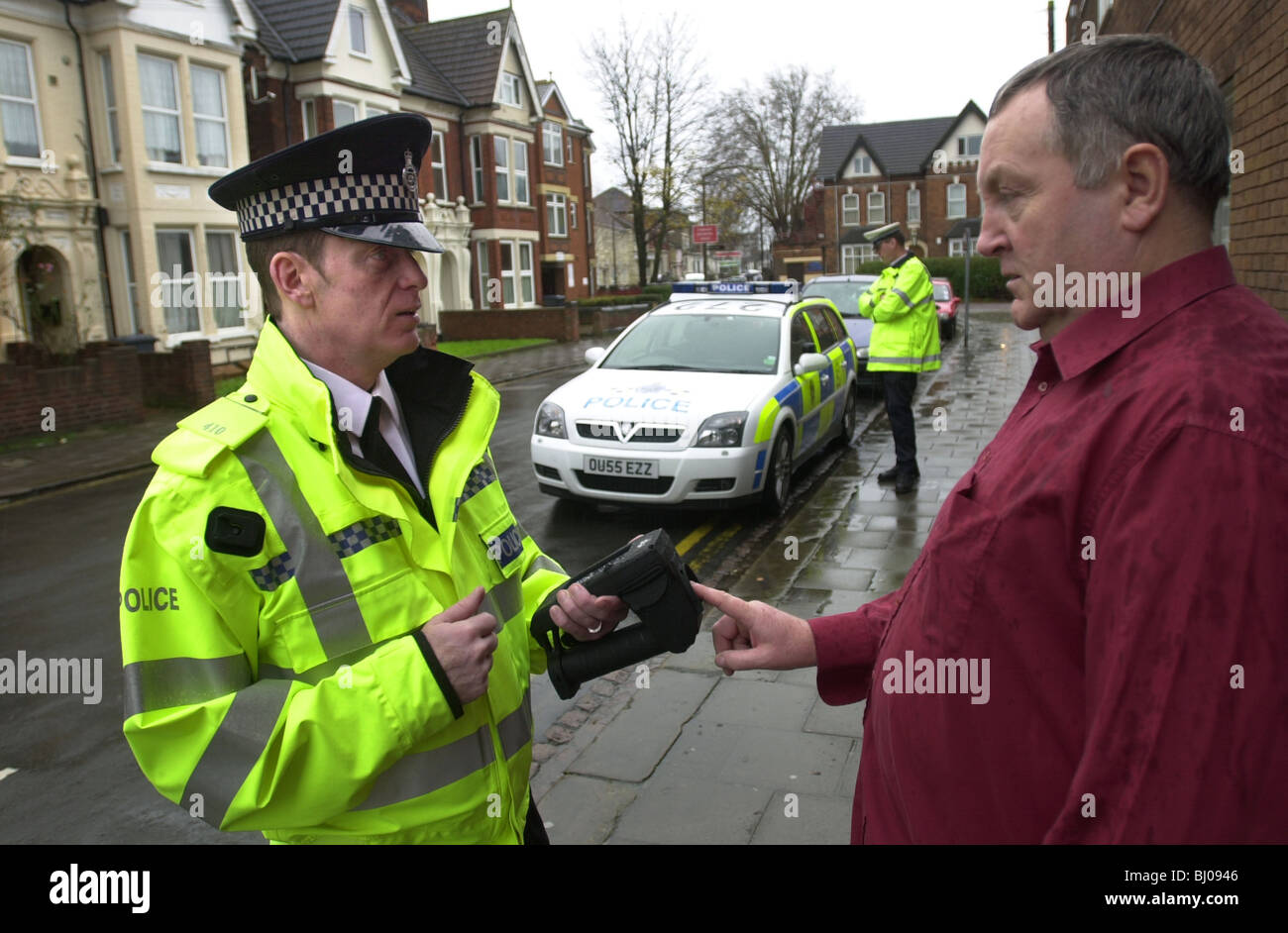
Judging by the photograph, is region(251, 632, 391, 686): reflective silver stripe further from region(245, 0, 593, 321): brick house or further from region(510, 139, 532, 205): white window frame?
region(510, 139, 532, 205): white window frame

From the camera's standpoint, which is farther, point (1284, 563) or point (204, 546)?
point (204, 546)

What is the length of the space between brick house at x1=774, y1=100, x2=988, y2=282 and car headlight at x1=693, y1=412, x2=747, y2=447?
52.5m

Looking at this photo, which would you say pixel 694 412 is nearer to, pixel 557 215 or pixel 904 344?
pixel 904 344

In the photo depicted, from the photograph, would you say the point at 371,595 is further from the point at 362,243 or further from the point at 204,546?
the point at 362,243

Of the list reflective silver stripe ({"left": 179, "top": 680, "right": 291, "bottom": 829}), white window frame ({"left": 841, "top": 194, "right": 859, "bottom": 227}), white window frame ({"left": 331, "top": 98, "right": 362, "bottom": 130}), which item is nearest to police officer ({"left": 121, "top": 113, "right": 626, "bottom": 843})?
reflective silver stripe ({"left": 179, "top": 680, "right": 291, "bottom": 829})

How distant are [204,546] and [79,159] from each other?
21194mm

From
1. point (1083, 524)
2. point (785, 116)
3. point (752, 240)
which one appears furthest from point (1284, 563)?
point (752, 240)

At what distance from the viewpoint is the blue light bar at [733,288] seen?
35.1 ft

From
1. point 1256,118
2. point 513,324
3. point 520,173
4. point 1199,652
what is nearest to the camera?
point 1199,652

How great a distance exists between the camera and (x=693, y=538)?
7.62m

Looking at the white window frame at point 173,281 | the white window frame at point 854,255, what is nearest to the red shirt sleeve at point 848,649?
the white window frame at point 173,281

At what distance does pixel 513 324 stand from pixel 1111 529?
1141 inches

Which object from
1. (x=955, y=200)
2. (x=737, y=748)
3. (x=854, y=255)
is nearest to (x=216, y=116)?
(x=737, y=748)

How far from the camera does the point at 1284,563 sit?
3.52 feet
